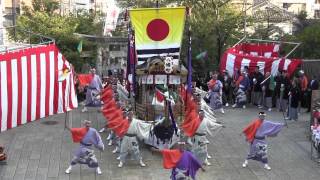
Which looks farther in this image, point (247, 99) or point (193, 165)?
point (247, 99)

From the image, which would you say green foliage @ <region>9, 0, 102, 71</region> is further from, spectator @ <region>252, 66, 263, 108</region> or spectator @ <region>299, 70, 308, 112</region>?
spectator @ <region>299, 70, 308, 112</region>

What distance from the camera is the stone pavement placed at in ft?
40.0

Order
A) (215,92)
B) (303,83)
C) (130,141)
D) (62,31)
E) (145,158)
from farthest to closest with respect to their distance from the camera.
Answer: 1. (62,31)
2. (215,92)
3. (303,83)
4. (145,158)
5. (130,141)

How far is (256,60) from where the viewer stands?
20.4 meters

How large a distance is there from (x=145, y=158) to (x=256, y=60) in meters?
8.58

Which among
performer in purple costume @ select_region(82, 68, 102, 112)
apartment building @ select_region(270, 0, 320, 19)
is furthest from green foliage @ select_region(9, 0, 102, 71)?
apartment building @ select_region(270, 0, 320, 19)

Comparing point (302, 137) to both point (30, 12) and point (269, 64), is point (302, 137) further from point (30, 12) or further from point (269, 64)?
point (30, 12)

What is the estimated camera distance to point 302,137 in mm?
15617

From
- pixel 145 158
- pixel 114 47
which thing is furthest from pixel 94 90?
pixel 114 47

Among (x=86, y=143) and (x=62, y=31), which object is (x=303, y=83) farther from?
(x=62, y=31)

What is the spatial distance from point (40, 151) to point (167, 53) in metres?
4.71

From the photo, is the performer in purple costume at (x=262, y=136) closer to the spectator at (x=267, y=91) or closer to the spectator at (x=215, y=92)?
the spectator at (x=215, y=92)

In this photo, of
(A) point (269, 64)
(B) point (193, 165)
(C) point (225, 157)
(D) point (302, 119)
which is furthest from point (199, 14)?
(B) point (193, 165)

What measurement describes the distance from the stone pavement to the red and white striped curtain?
1013mm
